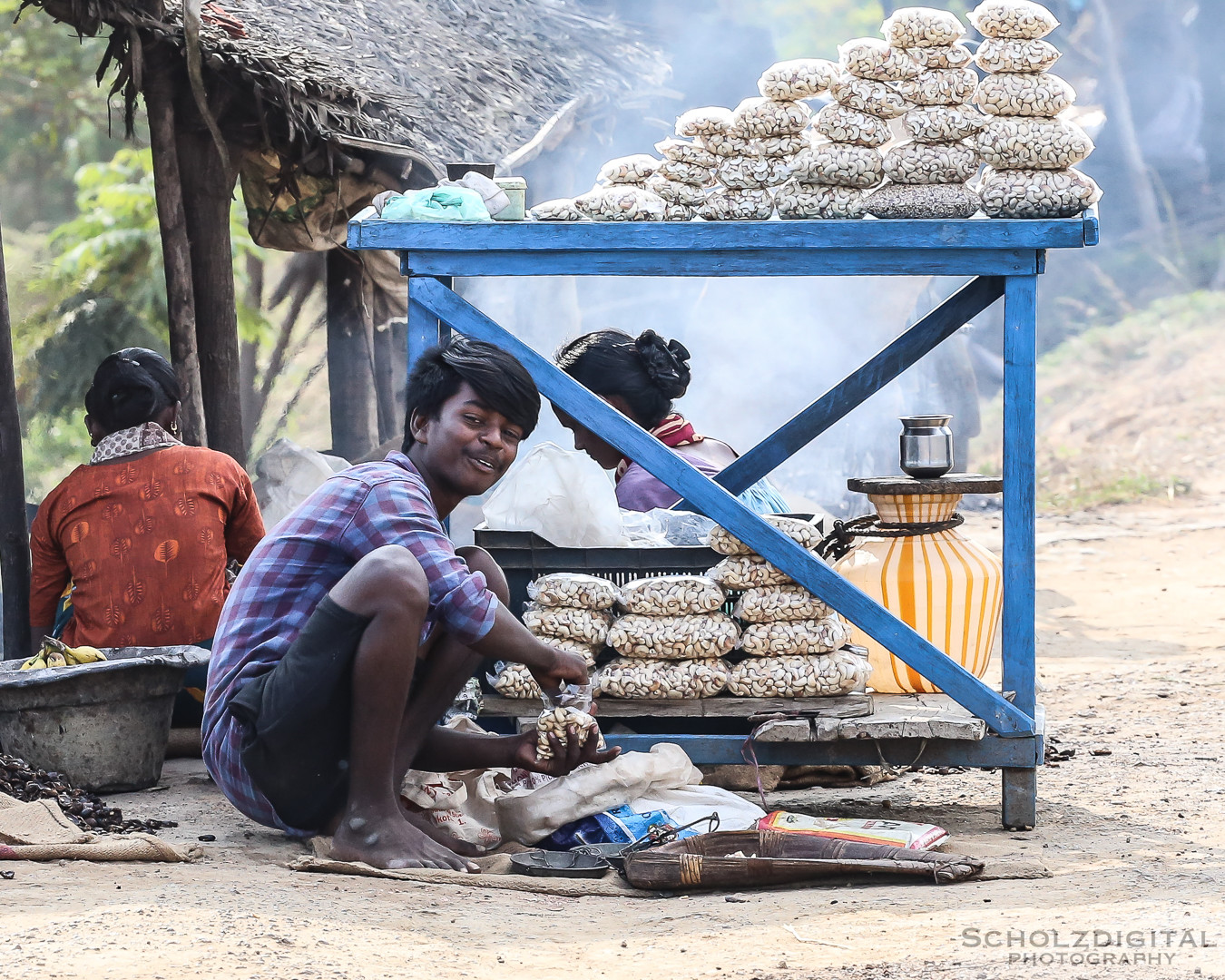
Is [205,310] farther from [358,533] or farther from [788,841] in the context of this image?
[788,841]

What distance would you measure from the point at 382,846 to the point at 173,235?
3.31 m

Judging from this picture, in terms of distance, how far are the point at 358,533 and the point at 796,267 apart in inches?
56.3

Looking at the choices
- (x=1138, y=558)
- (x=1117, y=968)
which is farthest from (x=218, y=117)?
(x=1138, y=558)

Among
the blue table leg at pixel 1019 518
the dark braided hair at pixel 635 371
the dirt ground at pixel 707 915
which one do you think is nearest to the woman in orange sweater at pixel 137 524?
the dirt ground at pixel 707 915

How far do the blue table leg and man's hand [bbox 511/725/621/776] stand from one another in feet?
3.92

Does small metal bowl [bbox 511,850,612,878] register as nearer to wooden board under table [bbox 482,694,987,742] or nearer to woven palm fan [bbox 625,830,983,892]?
woven palm fan [bbox 625,830,983,892]

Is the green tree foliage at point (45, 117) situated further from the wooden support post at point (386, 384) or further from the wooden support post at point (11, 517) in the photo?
the wooden support post at point (11, 517)

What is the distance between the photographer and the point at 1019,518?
3.72 meters

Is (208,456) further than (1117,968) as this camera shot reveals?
Yes

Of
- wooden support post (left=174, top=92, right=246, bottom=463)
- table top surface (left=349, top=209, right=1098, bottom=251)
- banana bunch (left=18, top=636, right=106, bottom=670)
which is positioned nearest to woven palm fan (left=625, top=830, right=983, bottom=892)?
table top surface (left=349, top=209, right=1098, bottom=251)

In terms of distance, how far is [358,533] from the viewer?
3.16 meters

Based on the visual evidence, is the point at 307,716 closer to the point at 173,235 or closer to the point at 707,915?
the point at 707,915

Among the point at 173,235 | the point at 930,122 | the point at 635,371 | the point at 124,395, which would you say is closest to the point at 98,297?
the point at 173,235

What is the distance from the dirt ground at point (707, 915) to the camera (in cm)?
233
